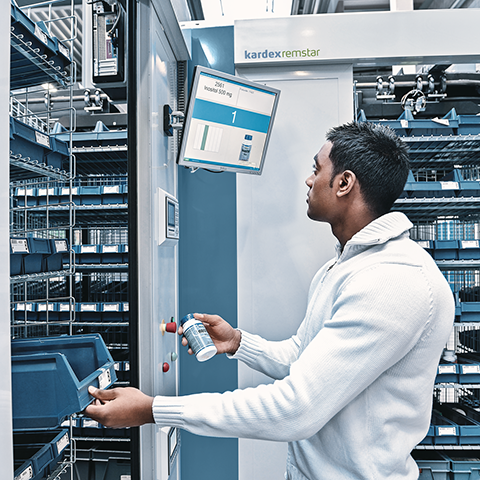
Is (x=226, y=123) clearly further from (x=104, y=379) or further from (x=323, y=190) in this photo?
(x=104, y=379)

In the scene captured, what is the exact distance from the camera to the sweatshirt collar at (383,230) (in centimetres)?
116

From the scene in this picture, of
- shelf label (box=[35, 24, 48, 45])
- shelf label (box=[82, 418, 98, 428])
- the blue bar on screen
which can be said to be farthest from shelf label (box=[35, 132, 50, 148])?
shelf label (box=[82, 418, 98, 428])

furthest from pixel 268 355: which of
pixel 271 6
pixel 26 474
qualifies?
pixel 271 6

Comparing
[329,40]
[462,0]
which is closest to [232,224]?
[329,40]

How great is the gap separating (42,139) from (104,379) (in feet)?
3.20

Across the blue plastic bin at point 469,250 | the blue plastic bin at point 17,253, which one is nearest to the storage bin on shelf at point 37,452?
the blue plastic bin at point 17,253

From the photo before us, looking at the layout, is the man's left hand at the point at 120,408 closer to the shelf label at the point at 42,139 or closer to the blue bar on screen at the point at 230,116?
the shelf label at the point at 42,139

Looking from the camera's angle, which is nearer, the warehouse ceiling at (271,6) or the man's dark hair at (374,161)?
the man's dark hair at (374,161)

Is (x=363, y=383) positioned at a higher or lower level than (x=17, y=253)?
lower

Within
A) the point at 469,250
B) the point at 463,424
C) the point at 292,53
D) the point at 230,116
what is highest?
the point at 292,53

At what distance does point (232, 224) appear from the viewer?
2398mm

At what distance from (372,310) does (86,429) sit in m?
2.61

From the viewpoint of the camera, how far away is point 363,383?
1028mm

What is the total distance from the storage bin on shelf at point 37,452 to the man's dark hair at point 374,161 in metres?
1.53
